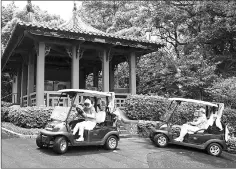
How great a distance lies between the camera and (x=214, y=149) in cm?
865

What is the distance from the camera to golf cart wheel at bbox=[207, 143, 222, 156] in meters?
8.60

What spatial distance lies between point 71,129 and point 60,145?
2.89 feet

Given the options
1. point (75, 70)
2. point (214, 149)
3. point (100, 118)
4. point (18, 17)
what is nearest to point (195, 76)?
point (75, 70)

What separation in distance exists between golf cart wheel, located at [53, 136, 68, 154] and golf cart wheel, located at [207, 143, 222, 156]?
4.61 metres

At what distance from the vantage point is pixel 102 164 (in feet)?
21.6

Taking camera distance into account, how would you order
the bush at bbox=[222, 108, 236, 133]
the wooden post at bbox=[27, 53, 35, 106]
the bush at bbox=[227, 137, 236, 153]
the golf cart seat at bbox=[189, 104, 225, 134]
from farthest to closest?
the wooden post at bbox=[27, 53, 35, 106]
the bush at bbox=[222, 108, 236, 133]
the bush at bbox=[227, 137, 236, 153]
the golf cart seat at bbox=[189, 104, 225, 134]

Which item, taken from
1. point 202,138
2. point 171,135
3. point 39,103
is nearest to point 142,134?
point 171,135

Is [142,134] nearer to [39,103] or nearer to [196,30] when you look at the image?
[39,103]

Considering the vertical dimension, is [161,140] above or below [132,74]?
below

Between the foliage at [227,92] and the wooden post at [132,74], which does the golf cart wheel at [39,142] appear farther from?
the foliage at [227,92]

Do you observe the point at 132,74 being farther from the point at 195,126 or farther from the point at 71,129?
the point at 71,129

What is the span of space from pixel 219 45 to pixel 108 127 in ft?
43.5

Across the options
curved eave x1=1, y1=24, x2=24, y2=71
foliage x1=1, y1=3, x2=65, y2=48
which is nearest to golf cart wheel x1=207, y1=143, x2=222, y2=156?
curved eave x1=1, y1=24, x2=24, y2=71

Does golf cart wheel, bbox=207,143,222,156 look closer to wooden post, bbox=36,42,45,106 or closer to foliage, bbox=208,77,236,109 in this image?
foliage, bbox=208,77,236,109
